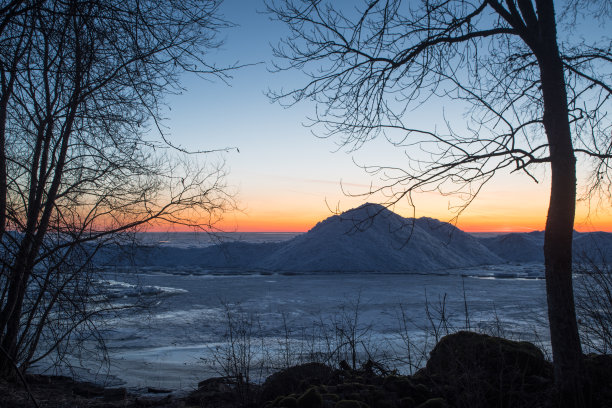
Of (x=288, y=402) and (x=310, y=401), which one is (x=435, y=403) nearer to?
(x=310, y=401)

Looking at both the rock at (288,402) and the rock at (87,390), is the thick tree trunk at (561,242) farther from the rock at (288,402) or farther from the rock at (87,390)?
the rock at (87,390)

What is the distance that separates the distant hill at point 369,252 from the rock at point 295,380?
14995 millimetres

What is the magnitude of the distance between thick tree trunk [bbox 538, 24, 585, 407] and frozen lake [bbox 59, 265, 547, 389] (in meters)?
1.00

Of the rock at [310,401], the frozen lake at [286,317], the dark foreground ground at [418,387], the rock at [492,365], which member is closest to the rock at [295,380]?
the dark foreground ground at [418,387]

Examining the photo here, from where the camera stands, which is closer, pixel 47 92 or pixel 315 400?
pixel 315 400

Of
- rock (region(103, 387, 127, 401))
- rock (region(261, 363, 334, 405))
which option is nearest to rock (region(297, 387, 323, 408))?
rock (region(261, 363, 334, 405))

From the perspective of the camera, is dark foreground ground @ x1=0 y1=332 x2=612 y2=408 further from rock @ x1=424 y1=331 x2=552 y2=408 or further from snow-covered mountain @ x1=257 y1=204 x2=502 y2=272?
snow-covered mountain @ x1=257 y1=204 x2=502 y2=272

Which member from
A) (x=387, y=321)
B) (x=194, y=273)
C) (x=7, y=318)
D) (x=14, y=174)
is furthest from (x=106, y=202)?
(x=194, y=273)

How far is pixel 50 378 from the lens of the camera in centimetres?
586

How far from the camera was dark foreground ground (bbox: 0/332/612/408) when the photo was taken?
→ 135 inches

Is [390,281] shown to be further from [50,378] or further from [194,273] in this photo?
[50,378]

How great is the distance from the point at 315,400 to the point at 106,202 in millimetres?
2933

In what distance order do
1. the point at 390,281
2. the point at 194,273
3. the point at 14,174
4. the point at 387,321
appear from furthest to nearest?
the point at 194,273 → the point at 390,281 → the point at 387,321 → the point at 14,174

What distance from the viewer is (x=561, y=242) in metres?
3.46
